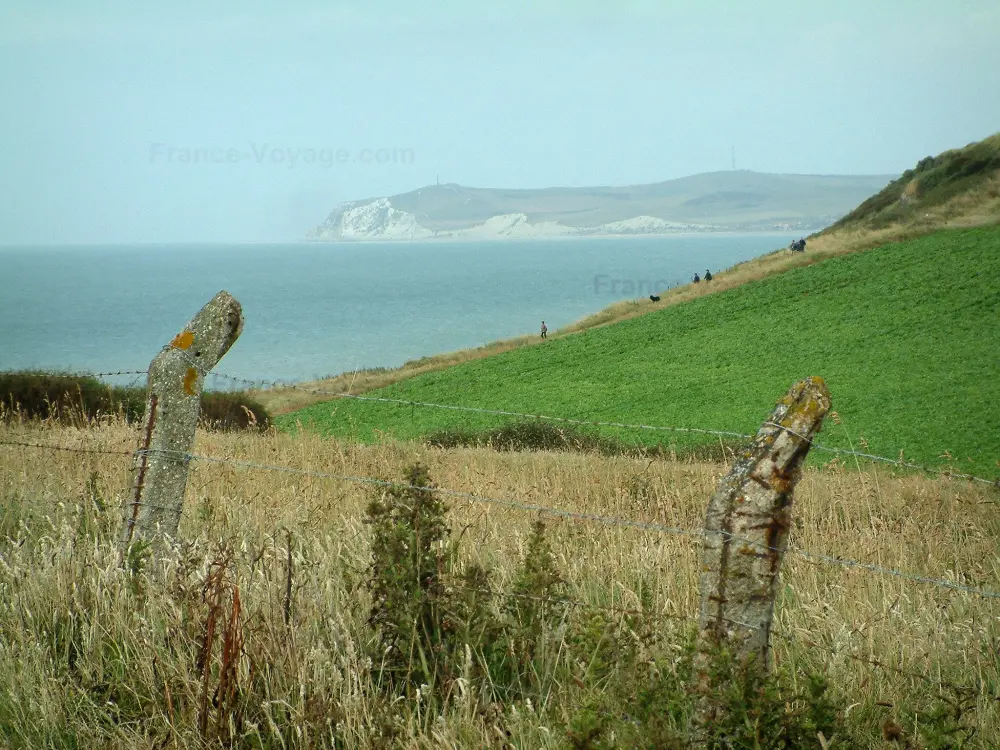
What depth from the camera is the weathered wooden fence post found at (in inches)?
131

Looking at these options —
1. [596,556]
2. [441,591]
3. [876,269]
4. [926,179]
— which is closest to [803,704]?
[441,591]

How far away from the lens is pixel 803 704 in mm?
3561

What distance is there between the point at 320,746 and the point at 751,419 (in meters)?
23.3

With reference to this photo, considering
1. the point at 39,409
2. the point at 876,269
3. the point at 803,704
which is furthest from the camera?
the point at 876,269

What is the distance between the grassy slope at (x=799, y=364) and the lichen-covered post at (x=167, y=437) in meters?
15.2

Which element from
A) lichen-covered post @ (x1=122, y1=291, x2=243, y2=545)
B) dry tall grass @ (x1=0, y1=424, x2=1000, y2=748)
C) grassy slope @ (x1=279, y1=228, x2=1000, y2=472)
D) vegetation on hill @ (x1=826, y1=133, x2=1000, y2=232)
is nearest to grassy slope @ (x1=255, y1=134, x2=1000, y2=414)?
vegetation on hill @ (x1=826, y1=133, x2=1000, y2=232)

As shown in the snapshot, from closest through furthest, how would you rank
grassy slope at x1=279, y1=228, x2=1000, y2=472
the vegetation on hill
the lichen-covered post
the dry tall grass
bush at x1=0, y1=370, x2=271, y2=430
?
the dry tall grass → the lichen-covered post → bush at x1=0, y1=370, x2=271, y2=430 → grassy slope at x1=279, y1=228, x2=1000, y2=472 → the vegetation on hill

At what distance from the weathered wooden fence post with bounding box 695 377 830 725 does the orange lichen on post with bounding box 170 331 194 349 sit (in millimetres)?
3397

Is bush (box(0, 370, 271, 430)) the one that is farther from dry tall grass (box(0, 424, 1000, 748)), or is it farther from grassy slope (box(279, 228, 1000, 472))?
dry tall grass (box(0, 424, 1000, 748))

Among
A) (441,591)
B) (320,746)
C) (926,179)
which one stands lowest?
(320,746)

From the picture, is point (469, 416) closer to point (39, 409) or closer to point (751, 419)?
point (751, 419)

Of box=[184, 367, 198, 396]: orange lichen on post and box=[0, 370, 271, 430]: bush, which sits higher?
box=[184, 367, 198, 396]: orange lichen on post

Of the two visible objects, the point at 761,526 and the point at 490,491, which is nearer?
the point at 761,526

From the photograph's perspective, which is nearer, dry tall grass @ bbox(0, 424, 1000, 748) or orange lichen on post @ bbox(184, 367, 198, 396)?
dry tall grass @ bbox(0, 424, 1000, 748)
